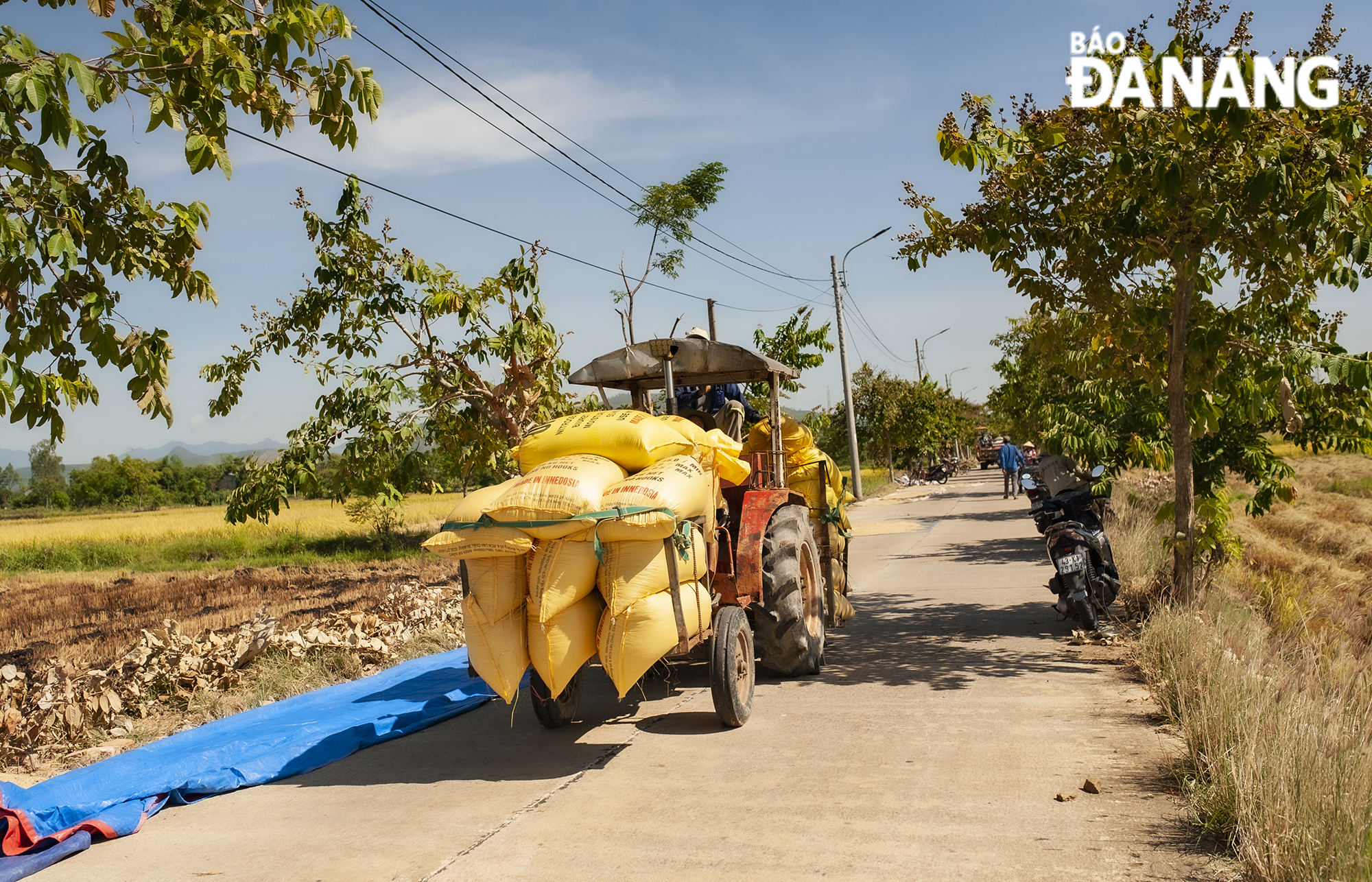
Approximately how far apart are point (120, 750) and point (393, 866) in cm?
326

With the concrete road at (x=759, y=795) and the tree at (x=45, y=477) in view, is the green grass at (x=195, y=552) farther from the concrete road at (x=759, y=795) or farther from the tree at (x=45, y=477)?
the tree at (x=45, y=477)

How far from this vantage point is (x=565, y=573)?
5117 mm

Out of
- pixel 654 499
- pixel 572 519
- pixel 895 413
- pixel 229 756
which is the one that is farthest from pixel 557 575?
pixel 895 413

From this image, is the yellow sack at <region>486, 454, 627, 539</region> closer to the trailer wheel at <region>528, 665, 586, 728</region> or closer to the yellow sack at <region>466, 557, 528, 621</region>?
the yellow sack at <region>466, 557, 528, 621</region>

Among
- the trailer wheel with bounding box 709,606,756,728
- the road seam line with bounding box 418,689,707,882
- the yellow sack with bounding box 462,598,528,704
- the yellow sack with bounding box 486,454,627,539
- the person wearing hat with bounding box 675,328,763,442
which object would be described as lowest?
the road seam line with bounding box 418,689,707,882

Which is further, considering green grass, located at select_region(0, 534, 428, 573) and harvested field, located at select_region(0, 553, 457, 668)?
green grass, located at select_region(0, 534, 428, 573)

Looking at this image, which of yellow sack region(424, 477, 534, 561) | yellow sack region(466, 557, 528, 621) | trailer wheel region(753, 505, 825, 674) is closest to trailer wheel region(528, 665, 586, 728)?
yellow sack region(466, 557, 528, 621)

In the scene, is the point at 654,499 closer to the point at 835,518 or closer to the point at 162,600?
the point at 835,518

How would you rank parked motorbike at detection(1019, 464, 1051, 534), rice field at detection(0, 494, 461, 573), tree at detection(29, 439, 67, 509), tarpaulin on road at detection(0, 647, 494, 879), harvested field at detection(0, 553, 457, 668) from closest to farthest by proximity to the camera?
1. tarpaulin on road at detection(0, 647, 494, 879)
2. parked motorbike at detection(1019, 464, 1051, 534)
3. harvested field at detection(0, 553, 457, 668)
4. rice field at detection(0, 494, 461, 573)
5. tree at detection(29, 439, 67, 509)

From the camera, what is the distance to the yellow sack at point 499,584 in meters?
5.20

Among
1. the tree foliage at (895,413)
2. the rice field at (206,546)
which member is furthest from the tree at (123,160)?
the tree foliage at (895,413)

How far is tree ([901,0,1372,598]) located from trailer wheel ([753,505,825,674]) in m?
2.94

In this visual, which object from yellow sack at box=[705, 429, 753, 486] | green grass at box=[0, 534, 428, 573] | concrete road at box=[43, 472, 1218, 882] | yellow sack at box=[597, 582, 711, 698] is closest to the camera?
concrete road at box=[43, 472, 1218, 882]

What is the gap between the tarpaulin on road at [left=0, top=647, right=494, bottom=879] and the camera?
192 inches
